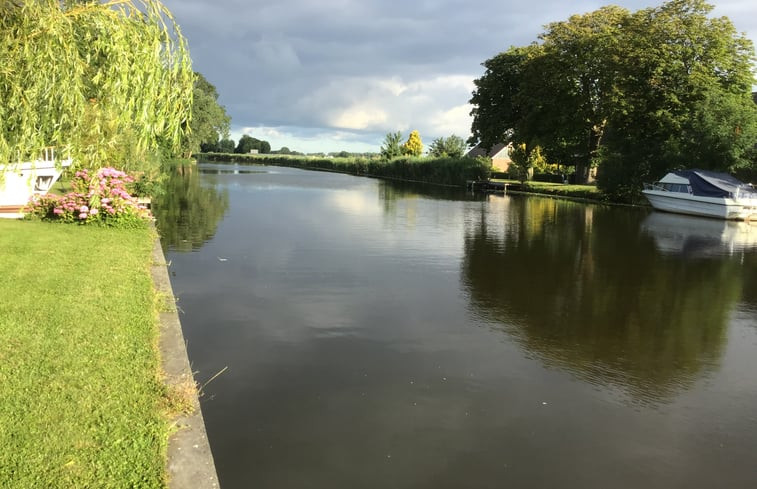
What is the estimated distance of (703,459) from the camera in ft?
16.3

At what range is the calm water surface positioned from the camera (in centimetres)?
481

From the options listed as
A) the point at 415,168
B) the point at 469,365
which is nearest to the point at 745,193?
the point at 469,365

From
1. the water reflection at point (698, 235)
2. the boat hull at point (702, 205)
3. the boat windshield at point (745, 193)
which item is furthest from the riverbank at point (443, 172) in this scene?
the water reflection at point (698, 235)

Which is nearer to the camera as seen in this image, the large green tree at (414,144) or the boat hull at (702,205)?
the boat hull at (702,205)

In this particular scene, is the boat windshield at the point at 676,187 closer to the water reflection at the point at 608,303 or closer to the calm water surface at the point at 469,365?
the water reflection at the point at 608,303

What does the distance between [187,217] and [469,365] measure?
663 inches

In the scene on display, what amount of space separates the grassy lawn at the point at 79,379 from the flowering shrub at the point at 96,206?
18.9 ft

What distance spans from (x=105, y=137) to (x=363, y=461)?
4.63 m

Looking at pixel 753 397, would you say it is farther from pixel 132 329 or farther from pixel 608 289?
pixel 132 329

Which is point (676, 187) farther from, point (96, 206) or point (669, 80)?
point (96, 206)

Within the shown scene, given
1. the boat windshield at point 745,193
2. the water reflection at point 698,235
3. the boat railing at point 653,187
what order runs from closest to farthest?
the water reflection at point 698,235, the boat windshield at point 745,193, the boat railing at point 653,187

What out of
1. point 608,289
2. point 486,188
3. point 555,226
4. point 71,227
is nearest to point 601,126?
point 486,188

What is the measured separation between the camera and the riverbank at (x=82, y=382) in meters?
3.75

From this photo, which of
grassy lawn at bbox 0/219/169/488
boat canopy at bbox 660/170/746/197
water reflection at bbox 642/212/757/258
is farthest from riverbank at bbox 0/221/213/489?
boat canopy at bbox 660/170/746/197
